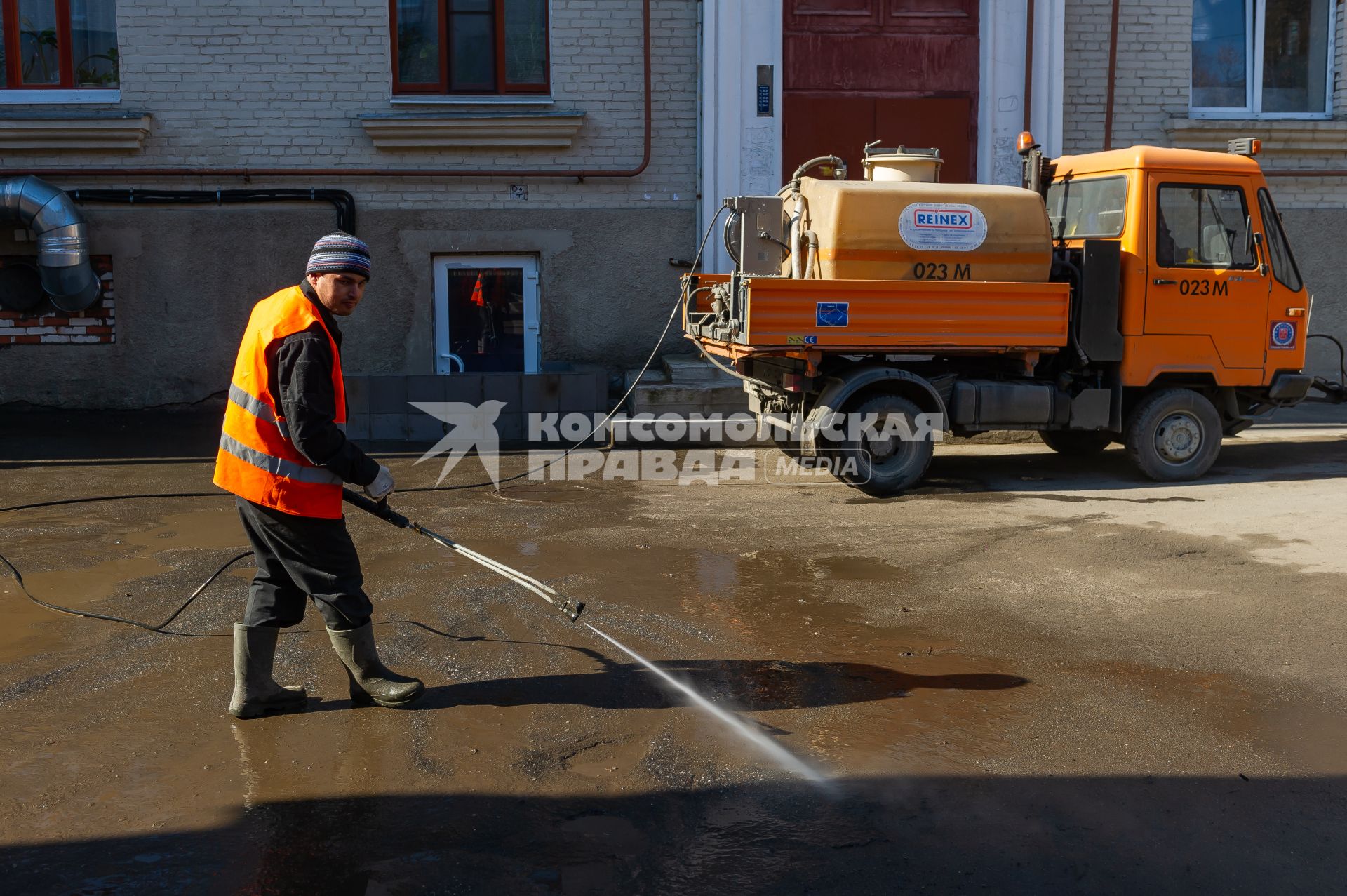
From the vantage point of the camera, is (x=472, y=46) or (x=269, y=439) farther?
(x=472, y=46)

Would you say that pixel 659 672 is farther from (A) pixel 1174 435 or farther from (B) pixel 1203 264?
(B) pixel 1203 264

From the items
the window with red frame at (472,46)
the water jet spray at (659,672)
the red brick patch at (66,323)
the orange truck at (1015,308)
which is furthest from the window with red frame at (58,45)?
the water jet spray at (659,672)

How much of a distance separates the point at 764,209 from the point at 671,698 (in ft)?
17.3

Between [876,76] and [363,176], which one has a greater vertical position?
[876,76]

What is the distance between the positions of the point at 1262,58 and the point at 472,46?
8.93m

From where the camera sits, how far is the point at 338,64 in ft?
40.3

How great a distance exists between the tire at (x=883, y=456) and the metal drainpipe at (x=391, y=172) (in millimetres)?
5184

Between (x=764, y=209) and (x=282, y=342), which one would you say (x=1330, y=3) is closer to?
(x=764, y=209)

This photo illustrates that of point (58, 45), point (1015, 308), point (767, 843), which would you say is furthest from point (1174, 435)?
point (58, 45)

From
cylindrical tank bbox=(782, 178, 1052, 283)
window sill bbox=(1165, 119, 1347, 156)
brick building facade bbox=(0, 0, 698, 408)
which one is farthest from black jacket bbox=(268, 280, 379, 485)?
window sill bbox=(1165, 119, 1347, 156)

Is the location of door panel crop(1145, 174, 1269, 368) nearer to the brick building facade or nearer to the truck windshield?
the truck windshield

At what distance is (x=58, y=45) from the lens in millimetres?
12289

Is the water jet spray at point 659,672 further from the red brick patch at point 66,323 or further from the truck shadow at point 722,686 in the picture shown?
the red brick patch at point 66,323

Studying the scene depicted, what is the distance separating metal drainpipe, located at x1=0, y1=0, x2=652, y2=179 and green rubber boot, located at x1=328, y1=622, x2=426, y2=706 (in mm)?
8836
